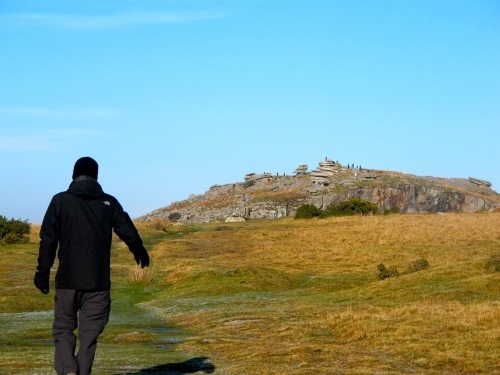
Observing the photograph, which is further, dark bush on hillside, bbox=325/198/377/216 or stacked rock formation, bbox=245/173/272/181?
stacked rock formation, bbox=245/173/272/181

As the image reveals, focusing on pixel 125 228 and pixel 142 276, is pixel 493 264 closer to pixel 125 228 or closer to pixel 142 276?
pixel 142 276

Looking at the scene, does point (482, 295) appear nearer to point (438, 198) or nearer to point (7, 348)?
point (7, 348)

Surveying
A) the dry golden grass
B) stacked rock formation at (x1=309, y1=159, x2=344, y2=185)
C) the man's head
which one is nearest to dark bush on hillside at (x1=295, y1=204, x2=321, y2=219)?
the dry golden grass

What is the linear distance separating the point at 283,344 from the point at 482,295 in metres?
8.82

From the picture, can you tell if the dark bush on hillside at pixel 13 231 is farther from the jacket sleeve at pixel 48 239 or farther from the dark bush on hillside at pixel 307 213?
the jacket sleeve at pixel 48 239

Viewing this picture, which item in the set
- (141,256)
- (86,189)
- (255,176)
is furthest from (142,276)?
(255,176)

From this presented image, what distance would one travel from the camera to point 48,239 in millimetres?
10578

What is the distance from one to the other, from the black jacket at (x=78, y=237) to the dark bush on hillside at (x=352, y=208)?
250 feet

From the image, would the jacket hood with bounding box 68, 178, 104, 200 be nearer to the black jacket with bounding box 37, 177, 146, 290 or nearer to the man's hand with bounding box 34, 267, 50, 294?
the black jacket with bounding box 37, 177, 146, 290

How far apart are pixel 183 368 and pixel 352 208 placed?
3181 inches

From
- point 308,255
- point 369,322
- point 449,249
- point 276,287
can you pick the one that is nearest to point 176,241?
point 308,255

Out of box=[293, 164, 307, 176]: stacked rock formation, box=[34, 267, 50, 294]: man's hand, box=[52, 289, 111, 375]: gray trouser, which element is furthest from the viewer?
box=[293, 164, 307, 176]: stacked rock formation

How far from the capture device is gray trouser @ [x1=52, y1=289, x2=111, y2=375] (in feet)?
34.4

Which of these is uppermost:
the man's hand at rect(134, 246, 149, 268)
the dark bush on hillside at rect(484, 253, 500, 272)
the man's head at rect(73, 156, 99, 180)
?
the man's head at rect(73, 156, 99, 180)
